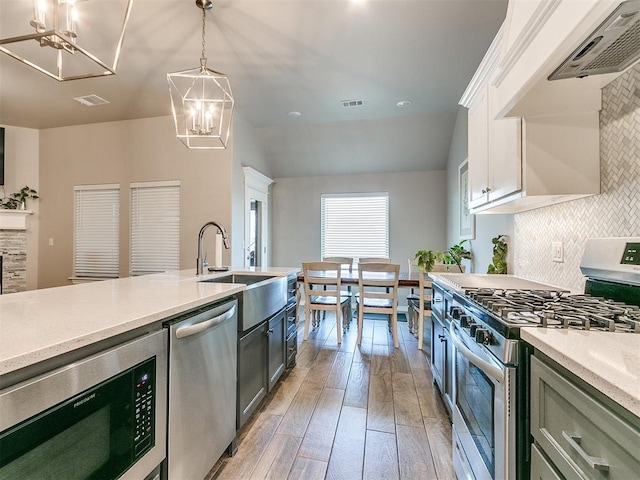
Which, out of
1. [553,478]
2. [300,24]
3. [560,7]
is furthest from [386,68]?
[553,478]

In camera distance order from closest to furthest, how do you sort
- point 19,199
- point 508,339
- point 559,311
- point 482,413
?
point 508,339, point 559,311, point 482,413, point 19,199

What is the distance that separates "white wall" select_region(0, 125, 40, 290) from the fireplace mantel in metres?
0.10

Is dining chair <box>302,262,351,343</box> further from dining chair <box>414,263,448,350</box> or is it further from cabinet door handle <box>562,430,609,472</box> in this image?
cabinet door handle <box>562,430,609,472</box>

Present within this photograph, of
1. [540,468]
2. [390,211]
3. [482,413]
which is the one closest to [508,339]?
[540,468]

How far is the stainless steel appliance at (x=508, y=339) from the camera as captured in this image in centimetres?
94

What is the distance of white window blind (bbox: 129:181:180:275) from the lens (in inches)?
174

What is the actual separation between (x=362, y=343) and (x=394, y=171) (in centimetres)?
324

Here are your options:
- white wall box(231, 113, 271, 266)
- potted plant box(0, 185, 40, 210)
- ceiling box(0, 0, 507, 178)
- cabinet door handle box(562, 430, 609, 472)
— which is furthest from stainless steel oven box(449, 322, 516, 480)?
potted plant box(0, 185, 40, 210)

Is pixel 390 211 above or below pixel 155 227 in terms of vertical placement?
above

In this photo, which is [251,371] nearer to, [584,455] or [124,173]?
[584,455]

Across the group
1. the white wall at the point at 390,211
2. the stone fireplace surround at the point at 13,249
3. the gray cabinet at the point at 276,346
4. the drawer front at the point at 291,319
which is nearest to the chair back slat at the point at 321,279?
the drawer front at the point at 291,319

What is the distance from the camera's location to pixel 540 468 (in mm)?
832

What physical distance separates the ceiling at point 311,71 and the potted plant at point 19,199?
3.44ft

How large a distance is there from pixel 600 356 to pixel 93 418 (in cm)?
136
